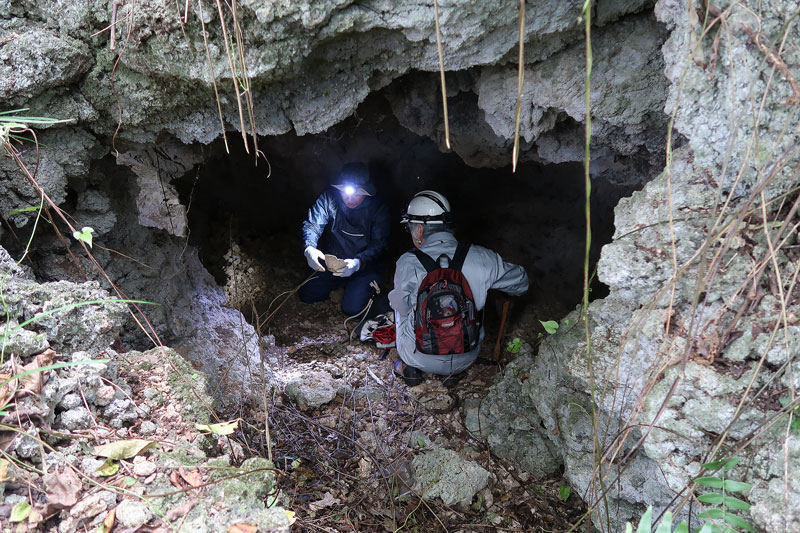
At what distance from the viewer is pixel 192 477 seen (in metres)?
1.46

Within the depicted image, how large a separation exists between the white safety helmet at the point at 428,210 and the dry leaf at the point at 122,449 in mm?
2633

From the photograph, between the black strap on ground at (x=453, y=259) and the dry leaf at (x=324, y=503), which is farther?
the black strap on ground at (x=453, y=259)

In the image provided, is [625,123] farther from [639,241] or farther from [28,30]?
[28,30]

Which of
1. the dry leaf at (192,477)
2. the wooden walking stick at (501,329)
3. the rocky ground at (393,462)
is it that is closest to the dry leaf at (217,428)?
the dry leaf at (192,477)

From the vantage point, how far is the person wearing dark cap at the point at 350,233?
4.59m

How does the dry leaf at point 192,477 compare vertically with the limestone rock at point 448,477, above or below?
above

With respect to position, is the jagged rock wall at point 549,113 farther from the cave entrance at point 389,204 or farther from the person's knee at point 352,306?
the person's knee at point 352,306

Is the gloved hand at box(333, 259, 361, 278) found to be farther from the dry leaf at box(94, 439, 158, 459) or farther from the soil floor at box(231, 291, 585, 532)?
the dry leaf at box(94, 439, 158, 459)

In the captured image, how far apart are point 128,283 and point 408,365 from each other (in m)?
2.15

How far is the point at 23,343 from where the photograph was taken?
5.06 ft

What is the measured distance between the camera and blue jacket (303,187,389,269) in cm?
488

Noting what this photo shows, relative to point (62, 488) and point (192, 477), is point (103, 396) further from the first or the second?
point (192, 477)

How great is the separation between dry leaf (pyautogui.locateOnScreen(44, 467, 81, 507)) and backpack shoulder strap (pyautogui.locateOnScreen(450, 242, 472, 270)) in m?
2.60

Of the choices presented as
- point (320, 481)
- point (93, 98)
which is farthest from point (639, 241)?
point (93, 98)
